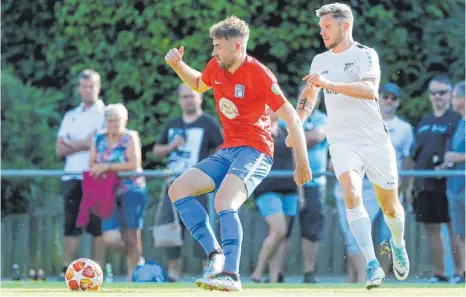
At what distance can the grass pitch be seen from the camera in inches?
418

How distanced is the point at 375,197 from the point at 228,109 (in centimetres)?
358

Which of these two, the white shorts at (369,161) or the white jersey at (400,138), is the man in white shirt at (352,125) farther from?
the white jersey at (400,138)

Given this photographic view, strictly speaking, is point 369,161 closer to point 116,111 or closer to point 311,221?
point 311,221

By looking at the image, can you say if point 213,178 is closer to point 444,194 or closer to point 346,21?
point 346,21

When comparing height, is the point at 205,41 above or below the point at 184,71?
above

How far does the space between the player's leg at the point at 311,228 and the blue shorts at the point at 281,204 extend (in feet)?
0.33

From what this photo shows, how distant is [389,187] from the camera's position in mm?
11469

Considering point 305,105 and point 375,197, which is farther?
point 375,197

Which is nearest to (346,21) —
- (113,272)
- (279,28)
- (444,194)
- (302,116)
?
(302,116)

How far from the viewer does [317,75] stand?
33.8 ft

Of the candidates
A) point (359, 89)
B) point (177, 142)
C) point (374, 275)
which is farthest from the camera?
point (177, 142)

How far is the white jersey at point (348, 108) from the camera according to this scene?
36.7ft

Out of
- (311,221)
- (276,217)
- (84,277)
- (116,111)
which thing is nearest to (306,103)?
(84,277)

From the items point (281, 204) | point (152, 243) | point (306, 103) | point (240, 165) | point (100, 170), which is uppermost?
point (306, 103)
